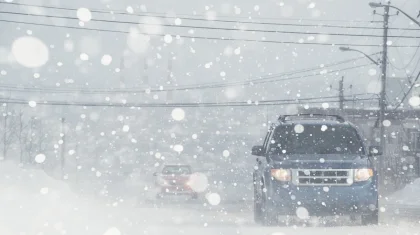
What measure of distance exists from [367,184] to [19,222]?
17.9ft

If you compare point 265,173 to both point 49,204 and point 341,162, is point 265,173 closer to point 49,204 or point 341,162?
point 341,162

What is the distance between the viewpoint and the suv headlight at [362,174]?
11836mm

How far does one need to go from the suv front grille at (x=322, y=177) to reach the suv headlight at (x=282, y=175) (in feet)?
0.26

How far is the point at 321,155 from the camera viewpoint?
12320mm

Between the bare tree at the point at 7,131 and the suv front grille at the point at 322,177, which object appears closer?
the suv front grille at the point at 322,177

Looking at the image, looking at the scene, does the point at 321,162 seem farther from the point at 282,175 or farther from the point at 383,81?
the point at 383,81

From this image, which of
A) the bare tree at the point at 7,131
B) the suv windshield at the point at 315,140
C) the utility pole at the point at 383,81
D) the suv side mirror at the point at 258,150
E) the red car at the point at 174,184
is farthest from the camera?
the bare tree at the point at 7,131

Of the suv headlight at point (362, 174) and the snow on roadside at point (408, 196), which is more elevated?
the suv headlight at point (362, 174)

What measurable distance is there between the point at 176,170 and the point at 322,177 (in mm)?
15871

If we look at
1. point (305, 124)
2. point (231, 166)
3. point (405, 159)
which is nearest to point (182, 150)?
point (231, 166)

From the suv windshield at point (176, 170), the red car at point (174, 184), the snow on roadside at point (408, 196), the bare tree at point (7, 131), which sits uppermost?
the suv windshield at point (176, 170)

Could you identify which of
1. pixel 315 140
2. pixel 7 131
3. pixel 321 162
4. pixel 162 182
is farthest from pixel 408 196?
pixel 7 131

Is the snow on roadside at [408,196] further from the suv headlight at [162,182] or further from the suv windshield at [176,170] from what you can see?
the suv headlight at [162,182]

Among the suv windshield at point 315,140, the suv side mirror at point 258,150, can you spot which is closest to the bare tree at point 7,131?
the suv side mirror at point 258,150
